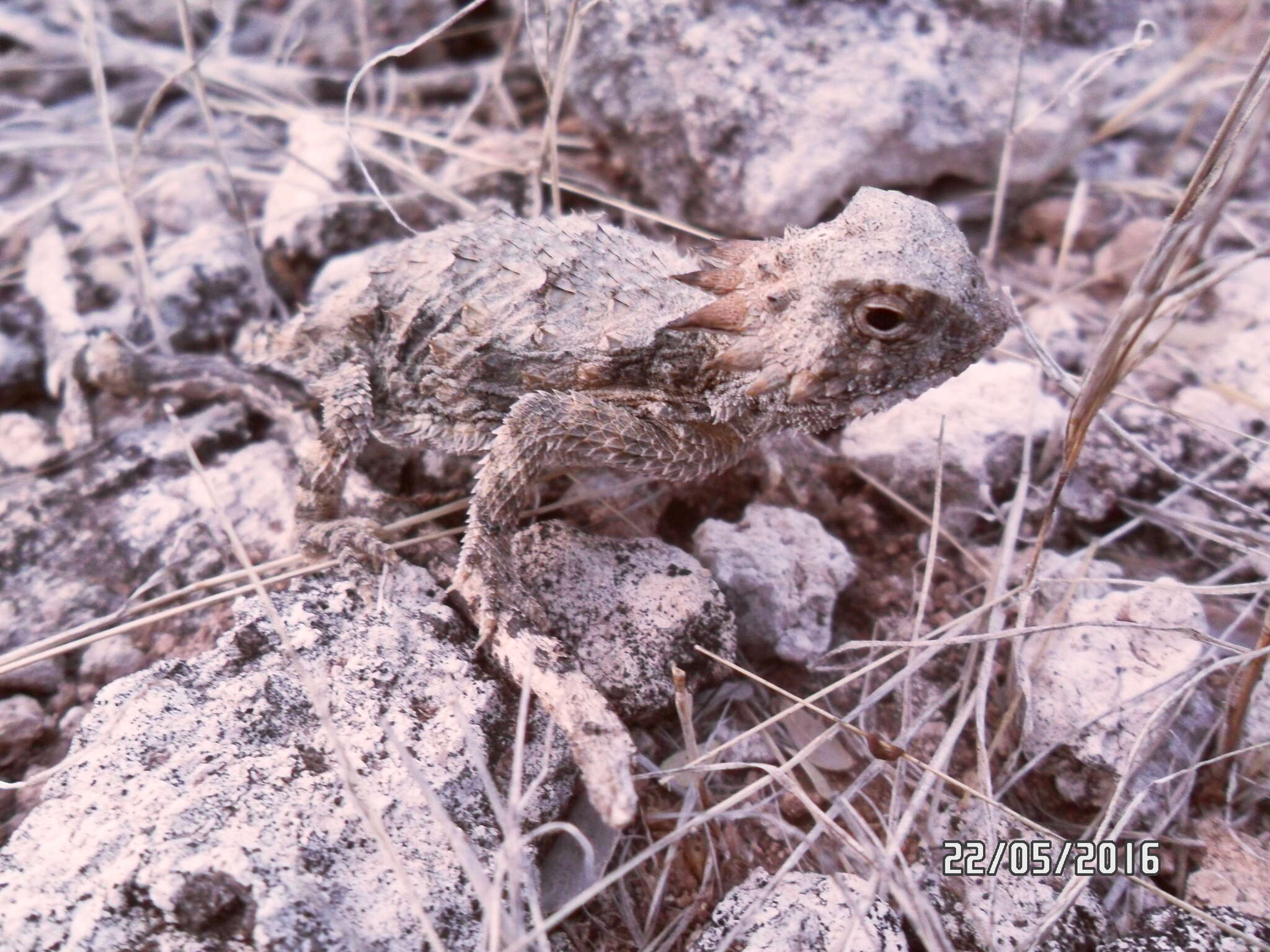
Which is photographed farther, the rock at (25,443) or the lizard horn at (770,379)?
the rock at (25,443)

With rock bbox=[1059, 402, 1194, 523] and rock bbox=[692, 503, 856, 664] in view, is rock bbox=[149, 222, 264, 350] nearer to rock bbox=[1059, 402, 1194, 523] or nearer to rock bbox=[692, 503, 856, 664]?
rock bbox=[692, 503, 856, 664]

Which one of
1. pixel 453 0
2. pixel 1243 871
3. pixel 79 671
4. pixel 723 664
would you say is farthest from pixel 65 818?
pixel 453 0

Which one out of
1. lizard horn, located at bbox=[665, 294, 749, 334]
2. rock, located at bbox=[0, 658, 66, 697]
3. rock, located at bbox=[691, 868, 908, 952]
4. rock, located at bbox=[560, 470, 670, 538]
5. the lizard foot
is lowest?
rock, located at bbox=[691, 868, 908, 952]

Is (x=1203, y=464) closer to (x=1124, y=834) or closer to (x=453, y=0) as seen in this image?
(x=1124, y=834)

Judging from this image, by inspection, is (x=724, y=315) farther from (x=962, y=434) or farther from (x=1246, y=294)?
(x=1246, y=294)

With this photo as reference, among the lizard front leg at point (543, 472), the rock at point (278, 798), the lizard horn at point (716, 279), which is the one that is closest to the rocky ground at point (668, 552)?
the rock at point (278, 798)

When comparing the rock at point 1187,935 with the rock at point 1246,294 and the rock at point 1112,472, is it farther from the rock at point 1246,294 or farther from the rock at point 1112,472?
the rock at point 1246,294

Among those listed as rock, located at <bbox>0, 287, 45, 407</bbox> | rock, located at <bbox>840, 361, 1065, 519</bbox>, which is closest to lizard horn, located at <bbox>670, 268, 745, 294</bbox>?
rock, located at <bbox>840, 361, 1065, 519</bbox>
